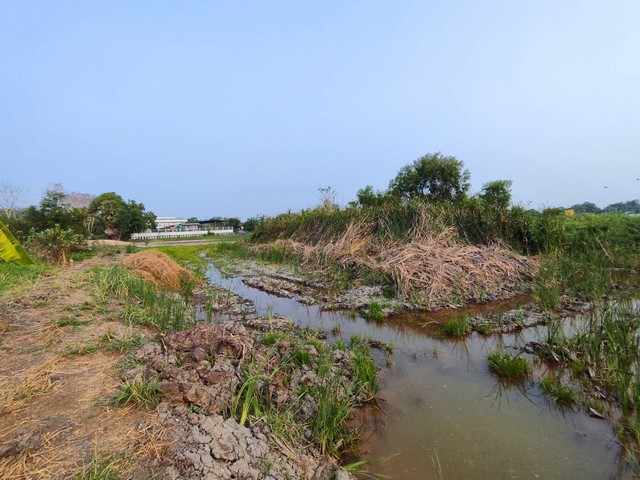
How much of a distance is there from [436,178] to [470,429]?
30.9 meters

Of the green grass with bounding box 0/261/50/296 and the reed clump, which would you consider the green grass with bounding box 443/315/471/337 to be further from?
the green grass with bounding box 0/261/50/296

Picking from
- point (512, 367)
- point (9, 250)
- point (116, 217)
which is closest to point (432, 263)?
point (512, 367)

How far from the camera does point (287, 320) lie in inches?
244

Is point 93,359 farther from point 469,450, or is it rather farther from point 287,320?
point 469,450

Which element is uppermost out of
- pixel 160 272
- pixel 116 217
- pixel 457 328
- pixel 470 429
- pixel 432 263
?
pixel 116 217

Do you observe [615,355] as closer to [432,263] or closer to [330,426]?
[330,426]

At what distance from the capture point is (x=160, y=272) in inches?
388

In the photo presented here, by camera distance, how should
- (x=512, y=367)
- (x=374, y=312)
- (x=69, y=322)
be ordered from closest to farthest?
1. (x=512, y=367)
2. (x=69, y=322)
3. (x=374, y=312)

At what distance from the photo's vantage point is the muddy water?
272 cm

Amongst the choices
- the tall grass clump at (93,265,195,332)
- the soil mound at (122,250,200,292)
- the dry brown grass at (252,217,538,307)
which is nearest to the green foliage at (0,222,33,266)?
the tall grass clump at (93,265,195,332)

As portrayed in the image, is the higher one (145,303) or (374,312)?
(145,303)

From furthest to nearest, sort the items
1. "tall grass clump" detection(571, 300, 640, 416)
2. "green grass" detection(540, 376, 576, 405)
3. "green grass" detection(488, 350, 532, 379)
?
"green grass" detection(488, 350, 532, 379) → "green grass" detection(540, 376, 576, 405) → "tall grass clump" detection(571, 300, 640, 416)

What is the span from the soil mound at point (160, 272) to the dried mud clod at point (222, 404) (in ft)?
20.1

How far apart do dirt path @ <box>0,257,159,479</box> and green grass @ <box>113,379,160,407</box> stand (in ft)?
0.29
